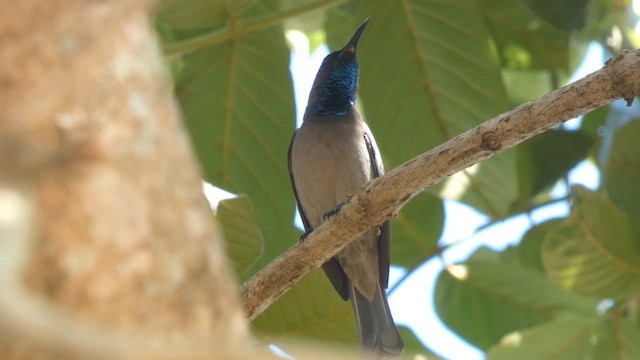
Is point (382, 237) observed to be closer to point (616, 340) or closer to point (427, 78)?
point (427, 78)

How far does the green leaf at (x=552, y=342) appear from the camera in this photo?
3.76m

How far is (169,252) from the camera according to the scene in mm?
1304

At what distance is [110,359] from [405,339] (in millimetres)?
3615

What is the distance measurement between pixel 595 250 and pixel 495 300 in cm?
61

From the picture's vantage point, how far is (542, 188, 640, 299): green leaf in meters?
3.89

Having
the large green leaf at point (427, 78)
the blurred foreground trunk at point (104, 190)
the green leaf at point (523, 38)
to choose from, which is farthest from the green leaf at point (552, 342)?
the blurred foreground trunk at point (104, 190)

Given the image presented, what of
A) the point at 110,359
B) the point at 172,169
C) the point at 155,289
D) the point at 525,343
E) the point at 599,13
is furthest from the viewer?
the point at 599,13

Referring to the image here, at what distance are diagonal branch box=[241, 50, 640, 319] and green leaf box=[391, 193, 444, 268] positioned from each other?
3.72ft

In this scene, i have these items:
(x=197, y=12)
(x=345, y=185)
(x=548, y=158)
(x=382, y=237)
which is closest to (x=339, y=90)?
(x=345, y=185)

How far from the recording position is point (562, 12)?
3977 mm

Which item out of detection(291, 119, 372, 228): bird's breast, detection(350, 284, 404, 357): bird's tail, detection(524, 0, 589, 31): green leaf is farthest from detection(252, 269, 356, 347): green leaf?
detection(291, 119, 372, 228): bird's breast

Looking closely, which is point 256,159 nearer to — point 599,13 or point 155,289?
point 599,13

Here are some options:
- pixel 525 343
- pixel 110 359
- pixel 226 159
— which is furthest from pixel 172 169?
pixel 226 159

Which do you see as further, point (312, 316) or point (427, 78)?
point (427, 78)
